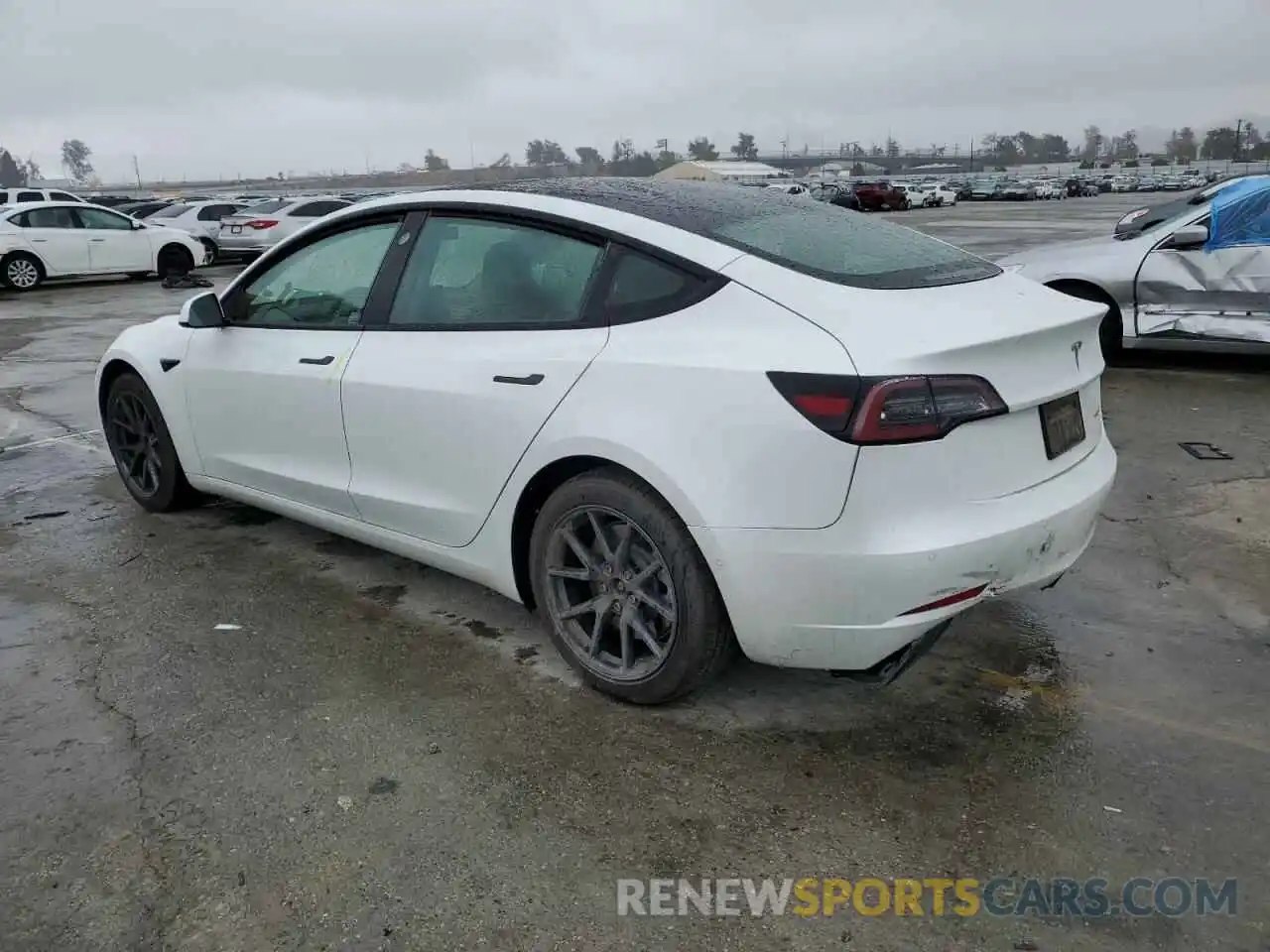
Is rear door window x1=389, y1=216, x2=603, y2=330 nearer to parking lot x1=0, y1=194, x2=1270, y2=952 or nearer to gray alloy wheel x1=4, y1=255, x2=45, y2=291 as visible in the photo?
parking lot x1=0, y1=194, x2=1270, y2=952

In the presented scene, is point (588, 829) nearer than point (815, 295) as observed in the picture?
Yes

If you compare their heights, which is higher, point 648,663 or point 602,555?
point 602,555

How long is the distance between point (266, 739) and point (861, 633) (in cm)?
177

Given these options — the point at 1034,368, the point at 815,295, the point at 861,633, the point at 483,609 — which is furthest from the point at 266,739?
the point at 1034,368

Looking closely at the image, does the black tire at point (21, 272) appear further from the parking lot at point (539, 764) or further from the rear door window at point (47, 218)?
the parking lot at point (539, 764)

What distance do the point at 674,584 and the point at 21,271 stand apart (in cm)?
1825

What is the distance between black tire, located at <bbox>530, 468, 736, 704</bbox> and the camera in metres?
2.93

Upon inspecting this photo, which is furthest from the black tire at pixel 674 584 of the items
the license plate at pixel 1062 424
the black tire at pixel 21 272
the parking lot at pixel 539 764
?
the black tire at pixel 21 272

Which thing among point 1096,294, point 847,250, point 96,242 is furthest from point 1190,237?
point 96,242

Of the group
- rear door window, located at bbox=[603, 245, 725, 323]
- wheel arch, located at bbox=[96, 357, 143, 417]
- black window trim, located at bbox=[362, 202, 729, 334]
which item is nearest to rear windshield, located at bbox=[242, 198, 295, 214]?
wheel arch, located at bbox=[96, 357, 143, 417]

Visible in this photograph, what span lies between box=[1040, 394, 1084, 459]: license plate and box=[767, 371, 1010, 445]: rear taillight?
362 mm

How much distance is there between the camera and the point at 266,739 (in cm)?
307

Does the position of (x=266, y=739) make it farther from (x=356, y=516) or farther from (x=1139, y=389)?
(x=1139, y=389)

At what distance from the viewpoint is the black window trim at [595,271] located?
3002 mm
